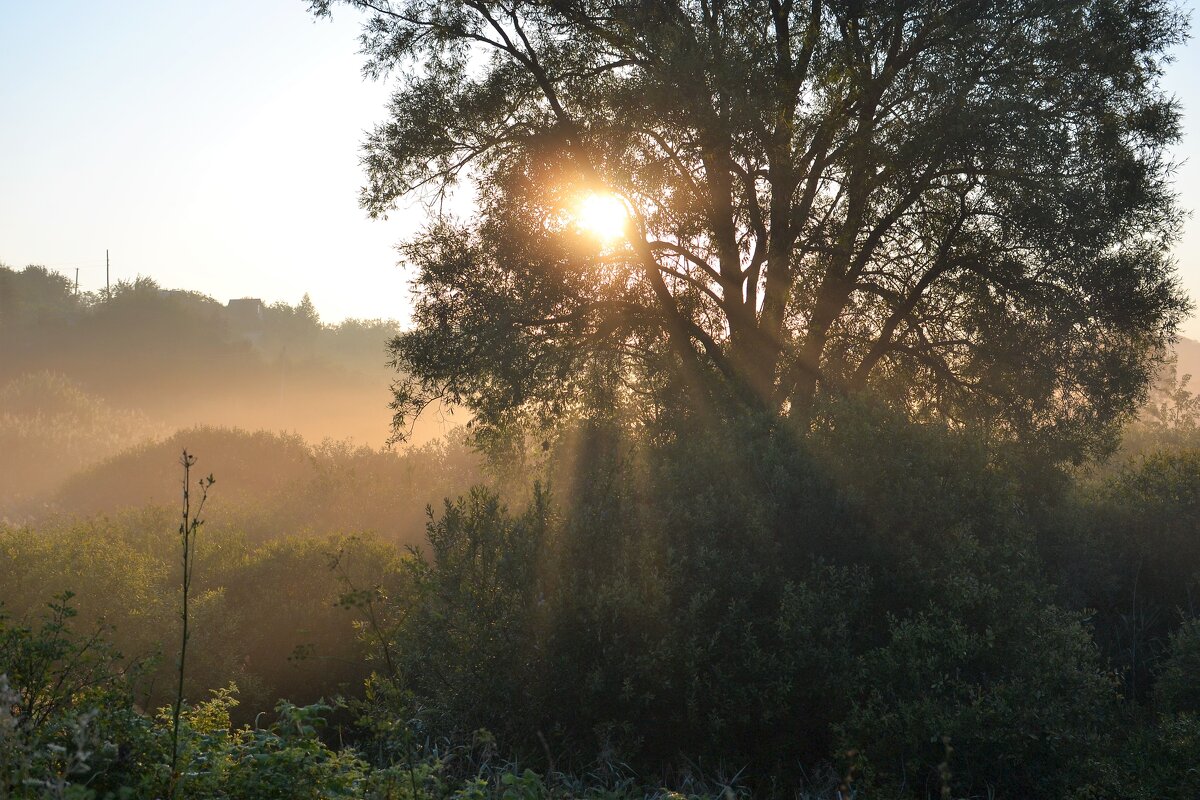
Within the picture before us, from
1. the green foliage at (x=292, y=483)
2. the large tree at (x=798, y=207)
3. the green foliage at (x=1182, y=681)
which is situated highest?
the large tree at (x=798, y=207)

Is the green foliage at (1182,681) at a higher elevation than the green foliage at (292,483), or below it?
below

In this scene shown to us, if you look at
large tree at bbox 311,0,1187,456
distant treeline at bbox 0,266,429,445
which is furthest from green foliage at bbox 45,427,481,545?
distant treeline at bbox 0,266,429,445

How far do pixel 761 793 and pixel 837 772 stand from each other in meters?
0.66

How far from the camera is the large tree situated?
1352 centimetres

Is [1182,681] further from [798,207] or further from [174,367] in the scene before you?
[174,367]

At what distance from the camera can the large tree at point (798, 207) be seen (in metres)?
13.5

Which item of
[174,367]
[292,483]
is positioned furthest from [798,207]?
[174,367]

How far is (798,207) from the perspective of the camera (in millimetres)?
14422

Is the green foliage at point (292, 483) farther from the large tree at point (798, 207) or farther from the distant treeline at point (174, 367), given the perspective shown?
the distant treeline at point (174, 367)

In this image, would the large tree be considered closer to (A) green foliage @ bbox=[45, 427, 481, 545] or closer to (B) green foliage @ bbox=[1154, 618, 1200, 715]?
(B) green foliage @ bbox=[1154, 618, 1200, 715]

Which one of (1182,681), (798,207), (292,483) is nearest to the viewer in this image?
(1182,681)

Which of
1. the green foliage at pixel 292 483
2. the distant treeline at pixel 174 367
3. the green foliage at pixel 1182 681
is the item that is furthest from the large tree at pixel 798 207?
the distant treeline at pixel 174 367

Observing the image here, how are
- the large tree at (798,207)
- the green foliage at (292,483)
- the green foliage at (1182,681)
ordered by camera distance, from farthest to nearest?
the green foliage at (292,483)
the large tree at (798,207)
the green foliage at (1182,681)

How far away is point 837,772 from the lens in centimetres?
809
